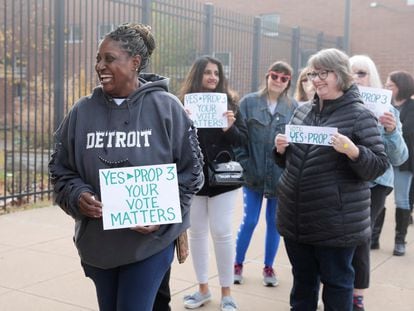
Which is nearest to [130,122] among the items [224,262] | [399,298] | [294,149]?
[294,149]

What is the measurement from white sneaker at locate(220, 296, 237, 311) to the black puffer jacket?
1052 mm

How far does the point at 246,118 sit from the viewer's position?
4988mm

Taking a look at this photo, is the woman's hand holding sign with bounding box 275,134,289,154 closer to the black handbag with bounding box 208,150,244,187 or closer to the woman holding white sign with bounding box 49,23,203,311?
the black handbag with bounding box 208,150,244,187

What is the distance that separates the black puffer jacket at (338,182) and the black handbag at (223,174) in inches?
30.7

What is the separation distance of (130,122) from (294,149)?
4.23 feet

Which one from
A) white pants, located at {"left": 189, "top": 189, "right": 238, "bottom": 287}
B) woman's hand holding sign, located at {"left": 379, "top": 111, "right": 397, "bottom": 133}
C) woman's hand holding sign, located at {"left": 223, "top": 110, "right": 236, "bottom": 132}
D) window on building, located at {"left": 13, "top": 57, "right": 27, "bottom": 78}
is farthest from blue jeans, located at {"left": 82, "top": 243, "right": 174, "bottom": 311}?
window on building, located at {"left": 13, "top": 57, "right": 27, "bottom": 78}

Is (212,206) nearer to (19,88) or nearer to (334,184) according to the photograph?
(334,184)

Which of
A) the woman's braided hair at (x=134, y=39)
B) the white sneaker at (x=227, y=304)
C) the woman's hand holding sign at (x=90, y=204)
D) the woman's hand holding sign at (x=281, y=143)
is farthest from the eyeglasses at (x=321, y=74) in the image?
the white sneaker at (x=227, y=304)

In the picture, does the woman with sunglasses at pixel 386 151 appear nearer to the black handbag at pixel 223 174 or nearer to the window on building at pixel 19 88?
the black handbag at pixel 223 174

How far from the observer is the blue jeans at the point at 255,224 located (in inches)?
194

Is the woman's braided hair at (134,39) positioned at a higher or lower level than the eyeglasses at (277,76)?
higher

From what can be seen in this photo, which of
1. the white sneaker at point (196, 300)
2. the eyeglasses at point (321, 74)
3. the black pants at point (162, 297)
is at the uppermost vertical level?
the eyeglasses at point (321, 74)

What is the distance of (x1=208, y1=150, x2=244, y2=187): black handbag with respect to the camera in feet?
13.7

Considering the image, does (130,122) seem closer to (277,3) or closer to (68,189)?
(68,189)
